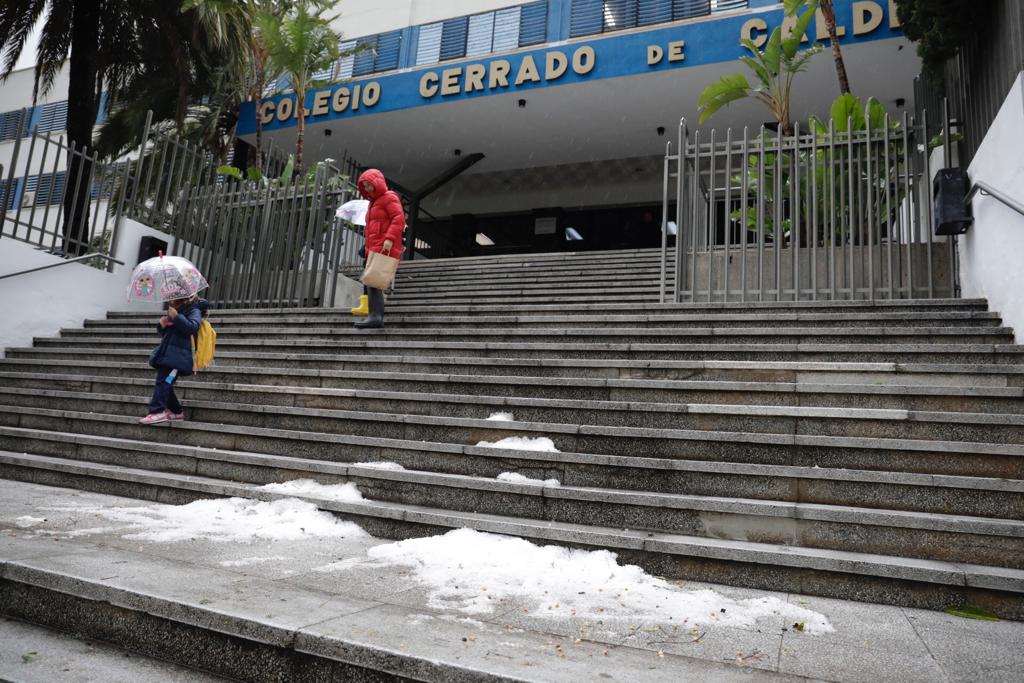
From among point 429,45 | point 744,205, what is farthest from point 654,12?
point 744,205

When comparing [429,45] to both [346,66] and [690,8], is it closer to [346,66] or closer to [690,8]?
[346,66]

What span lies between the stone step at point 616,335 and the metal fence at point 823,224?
166 cm

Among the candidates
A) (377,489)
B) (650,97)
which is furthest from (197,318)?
(650,97)

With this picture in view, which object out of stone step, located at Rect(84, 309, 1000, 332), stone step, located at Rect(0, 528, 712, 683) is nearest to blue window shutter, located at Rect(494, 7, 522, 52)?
stone step, located at Rect(84, 309, 1000, 332)

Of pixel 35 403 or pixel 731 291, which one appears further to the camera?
pixel 731 291

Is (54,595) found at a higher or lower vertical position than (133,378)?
lower

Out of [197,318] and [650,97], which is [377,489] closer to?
[197,318]

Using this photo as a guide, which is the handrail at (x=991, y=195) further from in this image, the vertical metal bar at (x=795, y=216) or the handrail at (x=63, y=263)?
the handrail at (x=63, y=263)

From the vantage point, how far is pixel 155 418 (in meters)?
5.98

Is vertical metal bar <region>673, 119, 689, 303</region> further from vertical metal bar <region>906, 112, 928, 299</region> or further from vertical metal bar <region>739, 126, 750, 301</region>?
vertical metal bar <region>906, 112, 928, 299</region>

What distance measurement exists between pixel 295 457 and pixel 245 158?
1491 centimetres

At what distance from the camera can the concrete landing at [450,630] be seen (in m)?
2.32

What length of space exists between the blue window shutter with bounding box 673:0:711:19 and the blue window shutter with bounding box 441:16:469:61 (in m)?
4.58

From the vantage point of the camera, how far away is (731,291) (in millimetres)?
7836
